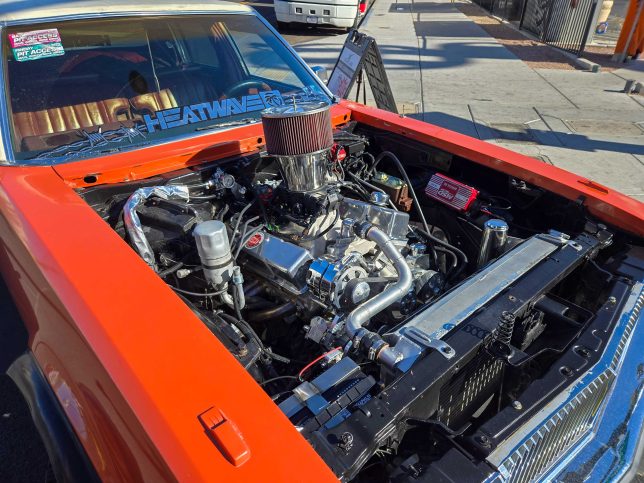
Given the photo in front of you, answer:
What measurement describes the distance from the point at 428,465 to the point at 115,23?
2.41m

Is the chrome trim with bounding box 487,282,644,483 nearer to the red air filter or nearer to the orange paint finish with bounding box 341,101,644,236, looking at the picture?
the orange paint finish with bounding box 341,101,644,236

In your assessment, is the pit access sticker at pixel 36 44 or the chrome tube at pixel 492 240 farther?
the pit access sticker at pixel 36 44

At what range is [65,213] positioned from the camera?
1566mm

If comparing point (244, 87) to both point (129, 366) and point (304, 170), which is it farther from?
point (129, 366)

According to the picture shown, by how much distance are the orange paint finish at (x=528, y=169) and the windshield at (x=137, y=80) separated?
0.45 m

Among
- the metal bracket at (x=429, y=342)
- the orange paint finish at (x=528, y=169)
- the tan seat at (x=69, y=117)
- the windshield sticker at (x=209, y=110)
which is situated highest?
the tan seat at (x=69, y=117)

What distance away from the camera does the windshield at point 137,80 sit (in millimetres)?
2049

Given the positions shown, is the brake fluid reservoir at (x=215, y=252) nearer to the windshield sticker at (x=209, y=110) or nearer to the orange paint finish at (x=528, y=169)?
the windshield sticker at (x=209, y=110)

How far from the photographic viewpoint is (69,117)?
215 cm

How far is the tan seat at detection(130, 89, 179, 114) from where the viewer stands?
7.51ft

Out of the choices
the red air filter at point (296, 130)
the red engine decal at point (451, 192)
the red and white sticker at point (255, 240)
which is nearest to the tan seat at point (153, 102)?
the red air filter at point (296, 130)

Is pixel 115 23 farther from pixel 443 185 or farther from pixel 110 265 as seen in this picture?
pixel 443 185

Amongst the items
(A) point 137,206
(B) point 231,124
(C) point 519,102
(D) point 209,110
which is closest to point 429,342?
(A) point 137,206

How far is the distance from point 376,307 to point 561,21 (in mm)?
11784
